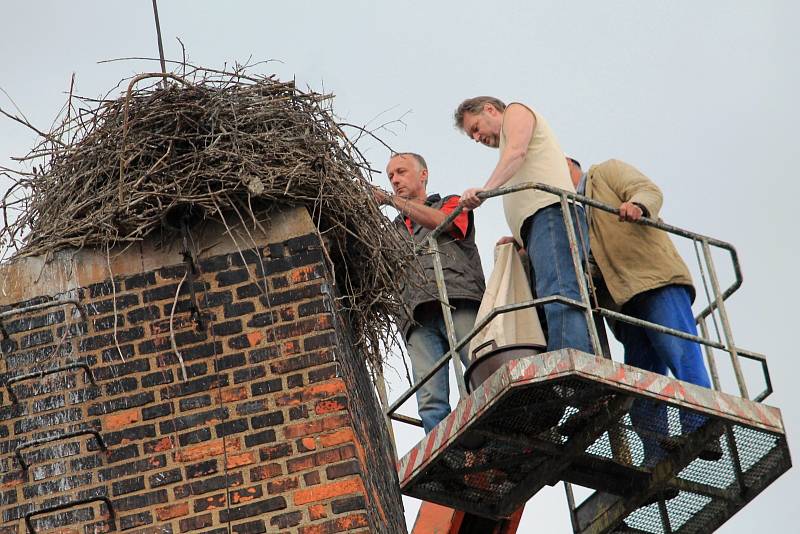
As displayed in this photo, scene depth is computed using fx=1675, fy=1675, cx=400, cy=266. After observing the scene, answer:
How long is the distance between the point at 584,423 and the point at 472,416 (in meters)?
0.76

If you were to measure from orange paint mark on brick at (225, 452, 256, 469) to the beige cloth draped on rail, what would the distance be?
1441mm

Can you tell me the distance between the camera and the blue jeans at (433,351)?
30.9ft

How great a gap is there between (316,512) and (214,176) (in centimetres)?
192

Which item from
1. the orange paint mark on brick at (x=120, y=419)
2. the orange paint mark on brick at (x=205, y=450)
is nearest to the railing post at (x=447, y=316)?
the orange paint mark on brick at (x=205, y=450)

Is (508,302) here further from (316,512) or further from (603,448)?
(316,512)

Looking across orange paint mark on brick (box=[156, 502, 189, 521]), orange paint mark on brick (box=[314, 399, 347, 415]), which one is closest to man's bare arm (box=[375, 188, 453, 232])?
orange paint mark on brick (box=[314, 399, 347, 415])

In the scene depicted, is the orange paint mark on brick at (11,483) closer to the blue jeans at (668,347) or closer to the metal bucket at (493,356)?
the metal bucket at (493,356)

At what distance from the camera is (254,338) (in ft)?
27.2

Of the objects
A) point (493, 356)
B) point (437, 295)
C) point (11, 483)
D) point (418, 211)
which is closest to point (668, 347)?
point (493, 356)

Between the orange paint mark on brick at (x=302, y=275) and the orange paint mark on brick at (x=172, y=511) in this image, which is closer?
the orange paint mark on brick at (x=172, y=511)

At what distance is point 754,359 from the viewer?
8.90 meters

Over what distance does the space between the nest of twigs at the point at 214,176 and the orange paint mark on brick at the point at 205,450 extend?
1196 millimetres

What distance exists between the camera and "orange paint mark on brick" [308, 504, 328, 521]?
7707 millimetres

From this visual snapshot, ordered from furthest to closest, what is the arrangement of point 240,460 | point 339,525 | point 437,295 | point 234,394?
point 437,295 < point 234,394 < point 240,460 < point 339,525
